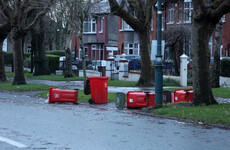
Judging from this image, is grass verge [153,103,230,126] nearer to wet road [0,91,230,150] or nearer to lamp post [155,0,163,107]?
lamp post [155,0,163,107]

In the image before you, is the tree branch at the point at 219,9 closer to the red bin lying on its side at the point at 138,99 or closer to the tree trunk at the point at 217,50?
the red bin lying on its side at the point at 138,99

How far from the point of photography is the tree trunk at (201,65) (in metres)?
14.7

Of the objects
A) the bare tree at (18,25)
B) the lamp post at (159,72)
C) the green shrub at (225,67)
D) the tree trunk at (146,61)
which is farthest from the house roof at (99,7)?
the green shrub at (225,67)

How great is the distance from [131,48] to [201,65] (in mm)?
36252

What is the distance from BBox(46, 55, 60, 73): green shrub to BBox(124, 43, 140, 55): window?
9.30 metres

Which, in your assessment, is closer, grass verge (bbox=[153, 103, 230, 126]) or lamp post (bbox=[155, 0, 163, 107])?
grass verge (bbox=[153, 103, 230, 126])

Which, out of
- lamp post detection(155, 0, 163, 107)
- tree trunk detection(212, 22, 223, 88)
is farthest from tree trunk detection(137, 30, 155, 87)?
lamp post detection(155, 0, 163, 107)

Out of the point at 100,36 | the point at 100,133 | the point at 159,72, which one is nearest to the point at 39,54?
the point at 100,36

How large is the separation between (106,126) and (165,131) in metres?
1.50

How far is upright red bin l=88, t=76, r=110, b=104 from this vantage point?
1808 centimetres

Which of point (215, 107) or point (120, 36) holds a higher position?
point (120, 36)

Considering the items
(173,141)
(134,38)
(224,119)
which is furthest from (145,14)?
(134,38)

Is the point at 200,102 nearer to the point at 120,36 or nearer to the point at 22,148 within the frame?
the point at 22,148

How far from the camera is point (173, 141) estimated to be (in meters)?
9.27
